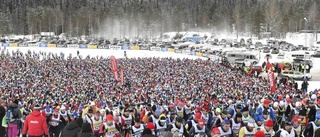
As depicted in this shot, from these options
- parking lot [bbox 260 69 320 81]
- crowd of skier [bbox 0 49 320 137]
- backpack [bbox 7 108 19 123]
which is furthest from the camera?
parking lot [bbox 260 69 320 81]

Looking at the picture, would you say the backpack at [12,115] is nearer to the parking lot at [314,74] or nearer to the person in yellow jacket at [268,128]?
the person in yellow jacket at [268,128]

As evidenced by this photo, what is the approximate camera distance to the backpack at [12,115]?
1031 centimetres

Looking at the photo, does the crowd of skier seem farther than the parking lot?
No

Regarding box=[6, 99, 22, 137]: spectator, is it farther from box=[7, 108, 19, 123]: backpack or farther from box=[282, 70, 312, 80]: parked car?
box=[282, 70, 312, 80]: parked car

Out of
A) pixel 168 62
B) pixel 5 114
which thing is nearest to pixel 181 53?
pixel 168 62

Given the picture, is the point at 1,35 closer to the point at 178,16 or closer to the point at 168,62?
the point at 178,16

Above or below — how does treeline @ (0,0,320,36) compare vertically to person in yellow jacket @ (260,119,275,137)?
above

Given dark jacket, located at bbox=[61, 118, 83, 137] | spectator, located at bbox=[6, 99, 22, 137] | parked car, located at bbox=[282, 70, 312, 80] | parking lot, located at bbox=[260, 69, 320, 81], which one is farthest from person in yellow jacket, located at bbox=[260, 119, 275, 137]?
parking lot, located at bbox=[260, 69, 320, 81]

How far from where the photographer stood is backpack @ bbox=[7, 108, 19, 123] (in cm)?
1031

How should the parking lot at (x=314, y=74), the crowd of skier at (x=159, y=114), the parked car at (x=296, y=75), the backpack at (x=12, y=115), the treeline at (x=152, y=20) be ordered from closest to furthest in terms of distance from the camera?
the crowd of skier at (x=159, y=114) < the backpack at (x=12, y=115) < the parked car at (x=296, y=75) < the parking lot at (x=314, y=74) < the treeline at (x=152, y=20)

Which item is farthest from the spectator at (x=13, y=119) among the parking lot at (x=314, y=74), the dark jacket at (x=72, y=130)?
the parking lot at (x=314, y=74)

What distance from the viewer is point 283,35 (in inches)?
3595

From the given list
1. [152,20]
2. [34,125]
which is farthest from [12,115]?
[152,20]

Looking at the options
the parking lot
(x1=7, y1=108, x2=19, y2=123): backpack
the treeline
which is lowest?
the parking lot
